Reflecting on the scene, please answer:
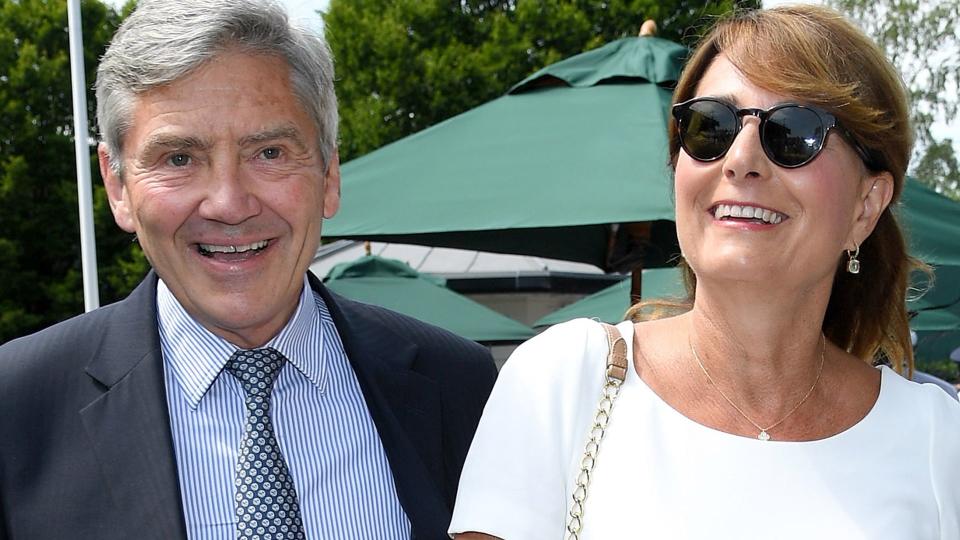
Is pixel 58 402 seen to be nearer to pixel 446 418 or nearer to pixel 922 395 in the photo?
pixel 446 418

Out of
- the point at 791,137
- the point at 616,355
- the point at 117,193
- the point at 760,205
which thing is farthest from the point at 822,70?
the point at 117,193

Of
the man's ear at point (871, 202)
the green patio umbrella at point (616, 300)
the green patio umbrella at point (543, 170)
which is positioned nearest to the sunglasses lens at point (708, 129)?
the man's ear at point (871, 202)

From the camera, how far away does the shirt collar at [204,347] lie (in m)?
2.28

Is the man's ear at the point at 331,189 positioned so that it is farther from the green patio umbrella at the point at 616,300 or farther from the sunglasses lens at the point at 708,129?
the green patio umbrella at the point at 616,300

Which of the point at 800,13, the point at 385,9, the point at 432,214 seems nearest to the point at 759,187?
the point at 800,13

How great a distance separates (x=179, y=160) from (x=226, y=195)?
0.42 feet

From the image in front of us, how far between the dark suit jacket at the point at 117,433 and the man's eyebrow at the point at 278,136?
0.44 metres

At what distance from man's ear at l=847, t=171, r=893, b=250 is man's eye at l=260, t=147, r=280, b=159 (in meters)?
1.25

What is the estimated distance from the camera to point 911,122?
90.8 inches

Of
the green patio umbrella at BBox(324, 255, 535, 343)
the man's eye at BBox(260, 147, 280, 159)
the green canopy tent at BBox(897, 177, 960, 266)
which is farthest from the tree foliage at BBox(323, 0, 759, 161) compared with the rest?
the man's eye at BBox(260, 147, 280, 159)

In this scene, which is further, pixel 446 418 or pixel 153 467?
pixel 446 418

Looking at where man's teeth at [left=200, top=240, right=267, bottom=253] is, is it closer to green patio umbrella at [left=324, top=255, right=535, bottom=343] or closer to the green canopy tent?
the green canopy tent

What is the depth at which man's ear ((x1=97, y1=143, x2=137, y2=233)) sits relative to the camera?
2.33 m

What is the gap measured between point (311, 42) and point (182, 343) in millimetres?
747
